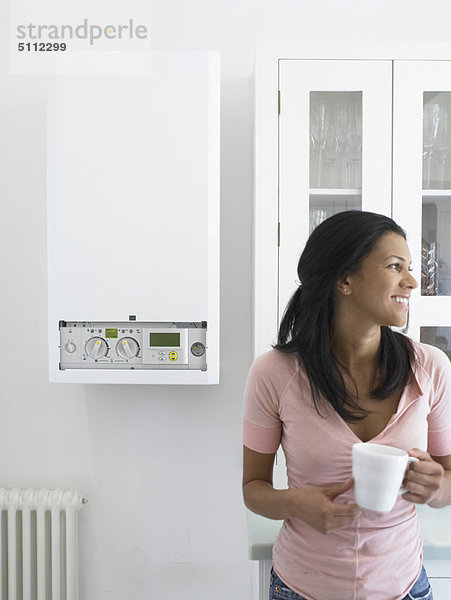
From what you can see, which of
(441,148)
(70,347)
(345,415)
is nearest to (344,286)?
(345,415)

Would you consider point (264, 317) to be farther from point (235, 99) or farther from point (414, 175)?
point (235, 99)

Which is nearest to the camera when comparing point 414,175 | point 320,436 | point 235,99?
point 320,436

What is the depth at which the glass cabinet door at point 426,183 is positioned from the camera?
162 centimetres

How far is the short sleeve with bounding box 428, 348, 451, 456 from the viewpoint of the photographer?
1.09 meters

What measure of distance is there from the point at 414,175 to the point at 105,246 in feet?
2.91

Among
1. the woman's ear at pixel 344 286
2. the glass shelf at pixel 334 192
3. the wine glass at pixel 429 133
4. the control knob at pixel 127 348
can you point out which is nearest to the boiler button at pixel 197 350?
the control knob at pixel 127 348

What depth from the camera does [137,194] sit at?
1.65 m

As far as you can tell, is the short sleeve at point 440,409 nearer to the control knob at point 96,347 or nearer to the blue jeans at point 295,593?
the blue jeans at point 295,593

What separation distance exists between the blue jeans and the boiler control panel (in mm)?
706

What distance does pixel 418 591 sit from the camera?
3.45 ft

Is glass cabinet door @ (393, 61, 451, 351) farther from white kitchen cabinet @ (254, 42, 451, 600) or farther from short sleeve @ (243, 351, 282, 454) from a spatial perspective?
short sleeve @ (243, 351, 282, 454)

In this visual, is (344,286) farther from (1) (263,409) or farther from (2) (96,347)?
(2) (96,347)

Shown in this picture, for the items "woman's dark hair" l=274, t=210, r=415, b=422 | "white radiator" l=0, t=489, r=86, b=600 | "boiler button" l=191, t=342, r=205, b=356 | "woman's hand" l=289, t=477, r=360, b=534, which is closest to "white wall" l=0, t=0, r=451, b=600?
"white radiator" l=0, t=489, r=86, b=600

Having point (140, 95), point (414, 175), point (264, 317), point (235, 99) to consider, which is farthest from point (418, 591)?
point (235, 99)
